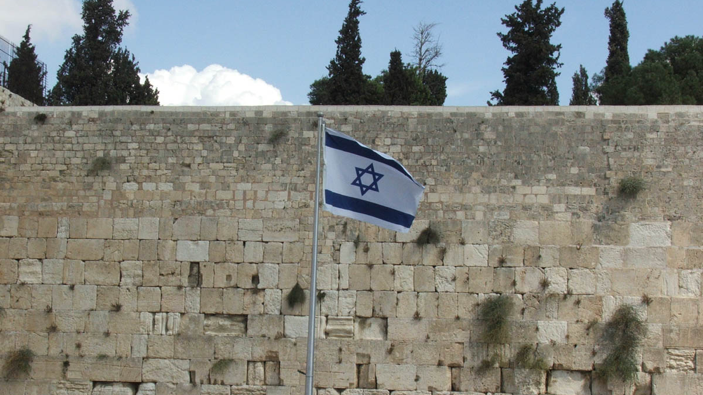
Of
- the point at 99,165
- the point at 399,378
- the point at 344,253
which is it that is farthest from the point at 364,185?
the point at 99,165

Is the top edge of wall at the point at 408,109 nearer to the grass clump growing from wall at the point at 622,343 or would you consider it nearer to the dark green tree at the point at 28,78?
the grass clump growing from wall at the point at 622,343

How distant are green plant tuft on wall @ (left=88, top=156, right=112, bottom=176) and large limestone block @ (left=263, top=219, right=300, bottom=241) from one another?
8.15 ft

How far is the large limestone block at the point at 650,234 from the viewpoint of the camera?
9094 mm

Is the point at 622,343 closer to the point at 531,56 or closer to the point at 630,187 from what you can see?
the point at 630,187

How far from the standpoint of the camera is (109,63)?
19.1 metres

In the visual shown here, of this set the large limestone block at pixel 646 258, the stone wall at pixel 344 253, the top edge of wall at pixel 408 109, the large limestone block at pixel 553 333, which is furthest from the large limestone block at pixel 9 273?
the large limestone block at pixel 646 258

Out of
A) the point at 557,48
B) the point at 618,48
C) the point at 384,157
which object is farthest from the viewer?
the point at 618,48

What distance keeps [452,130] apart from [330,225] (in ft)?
7.26

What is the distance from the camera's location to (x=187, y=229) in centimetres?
954

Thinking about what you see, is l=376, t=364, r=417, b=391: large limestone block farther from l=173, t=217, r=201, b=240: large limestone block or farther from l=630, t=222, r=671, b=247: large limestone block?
l=630, t=222, r=671, b=247: large limestone block

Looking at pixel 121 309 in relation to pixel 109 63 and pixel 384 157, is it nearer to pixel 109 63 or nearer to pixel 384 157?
pixel 384 157

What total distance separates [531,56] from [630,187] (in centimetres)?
803

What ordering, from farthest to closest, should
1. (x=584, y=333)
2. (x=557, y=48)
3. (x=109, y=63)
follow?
1. (x=109, y=63)
2. (x=557, y=48)
3. (x=584, y=333)

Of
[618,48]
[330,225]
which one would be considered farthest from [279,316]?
[618,48]
